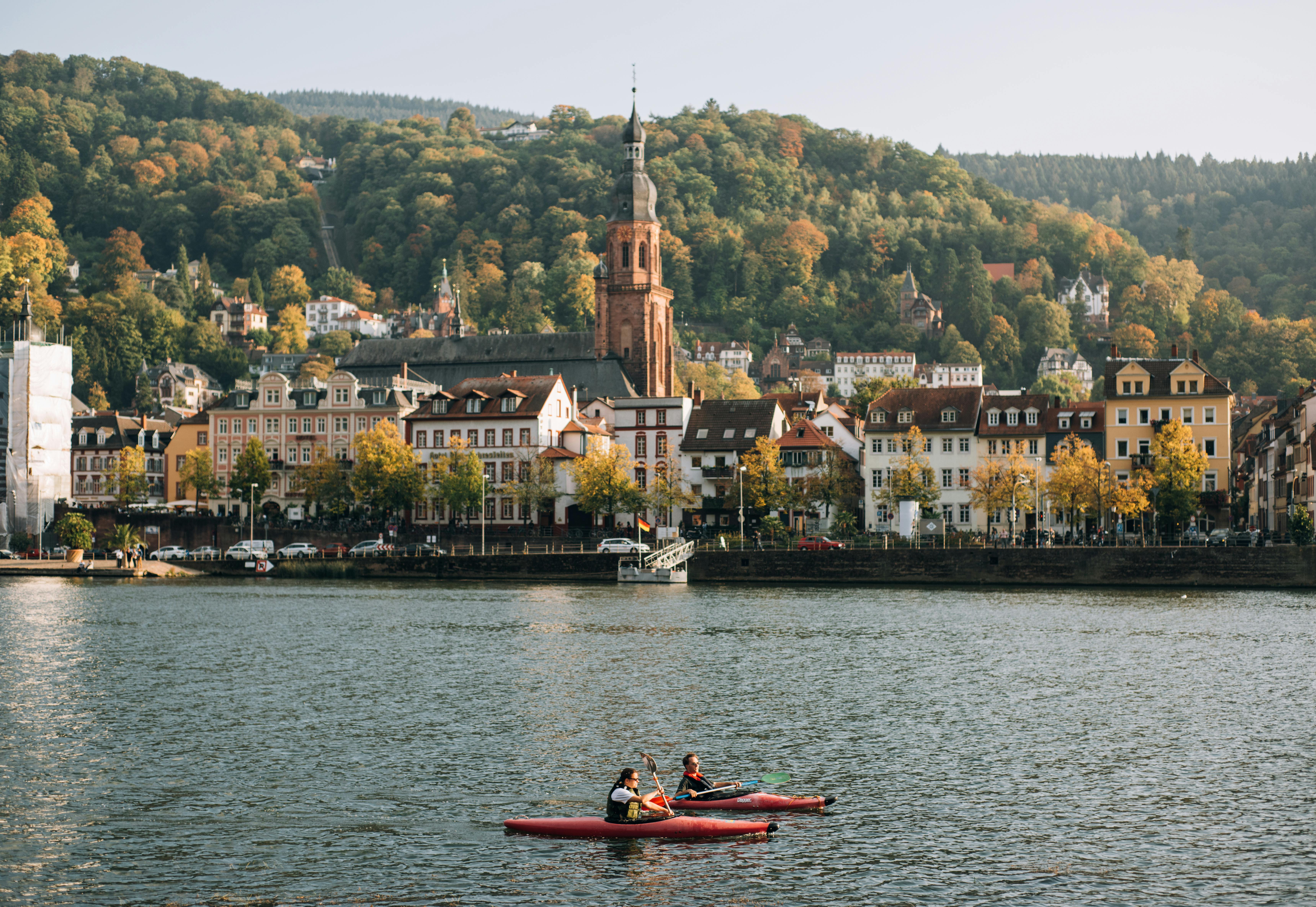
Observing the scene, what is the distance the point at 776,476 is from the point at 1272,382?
114m

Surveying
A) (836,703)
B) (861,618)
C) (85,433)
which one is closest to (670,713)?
(836,703)

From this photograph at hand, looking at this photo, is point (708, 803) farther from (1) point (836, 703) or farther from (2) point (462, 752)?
(1) point (836, 703)

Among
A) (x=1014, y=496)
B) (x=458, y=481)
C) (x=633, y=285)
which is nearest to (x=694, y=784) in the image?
(x=1014, y=496)

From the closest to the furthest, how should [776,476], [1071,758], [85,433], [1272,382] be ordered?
[1071,758], [776,476], [85,433], [1272,382]

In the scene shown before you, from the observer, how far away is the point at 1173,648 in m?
54.2

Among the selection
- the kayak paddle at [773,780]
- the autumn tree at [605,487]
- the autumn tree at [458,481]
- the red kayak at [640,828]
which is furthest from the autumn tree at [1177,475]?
the red kayak at [640,828]

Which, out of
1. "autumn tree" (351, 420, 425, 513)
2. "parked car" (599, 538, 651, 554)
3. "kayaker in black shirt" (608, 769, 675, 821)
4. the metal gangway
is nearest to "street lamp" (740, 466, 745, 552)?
the metal gangway

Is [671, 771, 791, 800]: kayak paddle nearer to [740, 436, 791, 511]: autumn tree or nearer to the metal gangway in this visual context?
the metal gangway

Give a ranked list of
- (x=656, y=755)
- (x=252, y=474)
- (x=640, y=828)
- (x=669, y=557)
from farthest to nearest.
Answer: (x=252, y=474) → (x=669, y=557) → (x=656, y=755) → (x=640, y=828)

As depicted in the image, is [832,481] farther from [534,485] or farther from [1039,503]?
[534,485]

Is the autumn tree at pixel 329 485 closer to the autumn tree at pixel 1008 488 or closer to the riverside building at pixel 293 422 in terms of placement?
the riverside building at pixel 293 422

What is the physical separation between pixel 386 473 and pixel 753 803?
8718cm

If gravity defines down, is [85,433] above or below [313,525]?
above

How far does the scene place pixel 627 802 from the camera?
26.7 metres
